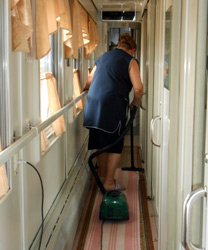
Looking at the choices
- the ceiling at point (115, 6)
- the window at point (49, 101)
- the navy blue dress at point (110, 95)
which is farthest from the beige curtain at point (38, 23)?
the ceiling at point (115, 6)

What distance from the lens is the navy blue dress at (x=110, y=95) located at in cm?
412

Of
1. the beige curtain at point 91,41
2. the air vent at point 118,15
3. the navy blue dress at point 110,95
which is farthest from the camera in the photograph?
the air vent at point 118,15

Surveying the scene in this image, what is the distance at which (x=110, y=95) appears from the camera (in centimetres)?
412

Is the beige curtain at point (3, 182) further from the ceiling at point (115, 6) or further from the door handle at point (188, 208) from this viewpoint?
the ceiling at point (115, 6)

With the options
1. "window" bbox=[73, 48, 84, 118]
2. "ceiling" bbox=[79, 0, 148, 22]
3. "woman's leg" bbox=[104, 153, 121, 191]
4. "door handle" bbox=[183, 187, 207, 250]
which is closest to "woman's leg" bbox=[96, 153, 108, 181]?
"woman's leg" bbox=[104, 153, 121, 191]

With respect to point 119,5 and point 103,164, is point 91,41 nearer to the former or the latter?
point 119,5

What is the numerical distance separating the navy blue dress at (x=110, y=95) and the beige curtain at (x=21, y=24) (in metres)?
2.22

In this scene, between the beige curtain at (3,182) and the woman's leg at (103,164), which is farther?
the woman's leg at (103,164)

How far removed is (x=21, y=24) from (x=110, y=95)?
7.57 ft

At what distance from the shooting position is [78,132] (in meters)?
4.70

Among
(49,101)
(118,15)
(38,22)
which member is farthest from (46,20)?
(118,15)

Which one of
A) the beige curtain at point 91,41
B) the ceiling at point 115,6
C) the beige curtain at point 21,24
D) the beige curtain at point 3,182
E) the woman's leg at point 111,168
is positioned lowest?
the woman's leg at point 111,168

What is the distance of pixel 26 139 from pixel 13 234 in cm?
52

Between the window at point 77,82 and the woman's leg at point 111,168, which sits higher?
the window at point 77,82
